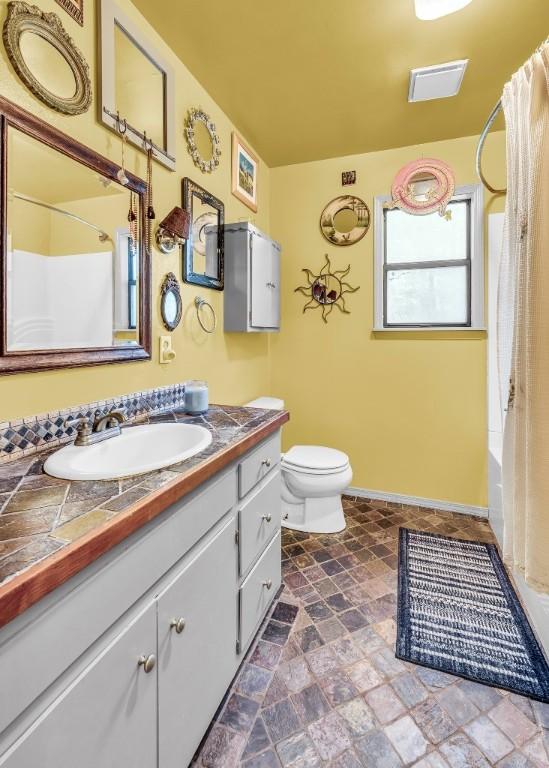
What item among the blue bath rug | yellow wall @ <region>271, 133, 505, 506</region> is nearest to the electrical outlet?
yellow wall @ <region>271, 133, 505, 506</region>

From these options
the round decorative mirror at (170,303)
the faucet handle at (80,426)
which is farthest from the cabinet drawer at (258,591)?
the round decorative mirror at (170,303)

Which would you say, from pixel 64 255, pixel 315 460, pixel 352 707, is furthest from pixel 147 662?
pixel 315 460

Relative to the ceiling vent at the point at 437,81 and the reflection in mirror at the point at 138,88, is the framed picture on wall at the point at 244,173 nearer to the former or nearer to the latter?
the reflection in mirror at the point at 138,88

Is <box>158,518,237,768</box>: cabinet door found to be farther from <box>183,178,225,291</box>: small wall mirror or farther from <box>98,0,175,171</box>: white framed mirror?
<box>98,0,175,171</box>: white framed mirror

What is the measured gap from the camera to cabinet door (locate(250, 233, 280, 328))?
2352mm

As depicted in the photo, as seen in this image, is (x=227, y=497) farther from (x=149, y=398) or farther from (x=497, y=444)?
(x=497, y=444)

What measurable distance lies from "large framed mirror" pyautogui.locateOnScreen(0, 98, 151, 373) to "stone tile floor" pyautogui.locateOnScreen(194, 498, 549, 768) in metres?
1.31

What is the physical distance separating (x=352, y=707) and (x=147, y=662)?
864 mm

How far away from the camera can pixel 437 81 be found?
6.55 ft

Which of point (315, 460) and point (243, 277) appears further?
point (315, 460)

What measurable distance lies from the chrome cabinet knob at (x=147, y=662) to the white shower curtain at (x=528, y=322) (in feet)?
3.29

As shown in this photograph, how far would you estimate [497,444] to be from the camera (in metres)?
2.52

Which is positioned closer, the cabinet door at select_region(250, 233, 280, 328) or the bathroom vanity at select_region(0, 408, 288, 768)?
the bathroom vanity at select_region(0, 408, 288, 768)

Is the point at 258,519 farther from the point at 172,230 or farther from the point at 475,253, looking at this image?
the point at 475,253
